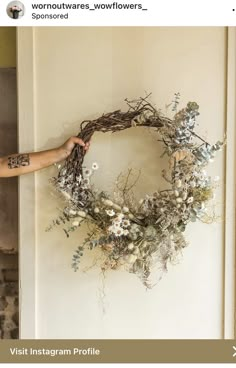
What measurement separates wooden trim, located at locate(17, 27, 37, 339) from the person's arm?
2.1 inches

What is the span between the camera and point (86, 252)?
1.17 meters

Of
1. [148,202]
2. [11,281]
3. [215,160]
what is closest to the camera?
[148,202]

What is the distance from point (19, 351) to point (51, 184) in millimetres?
509

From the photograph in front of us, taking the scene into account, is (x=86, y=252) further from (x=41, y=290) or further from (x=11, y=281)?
(x=11, y=281)

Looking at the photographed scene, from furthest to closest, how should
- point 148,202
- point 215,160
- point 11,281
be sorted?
point 11,281 < point 215,160 < point 148,202

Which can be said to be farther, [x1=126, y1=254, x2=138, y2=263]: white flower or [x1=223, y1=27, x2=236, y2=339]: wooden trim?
[x1=223, y1=27, x2=236, y2=339]: wooden trim

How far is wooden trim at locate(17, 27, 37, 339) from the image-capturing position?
1.14m

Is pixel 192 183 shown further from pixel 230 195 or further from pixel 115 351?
pixel 115 351

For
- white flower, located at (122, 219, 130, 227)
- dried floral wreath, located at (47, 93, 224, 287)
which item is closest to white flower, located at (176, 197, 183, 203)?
dried floral wreath, located at (47, 93, 224, 287)

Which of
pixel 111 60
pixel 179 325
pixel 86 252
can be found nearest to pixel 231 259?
pixel 179 325
